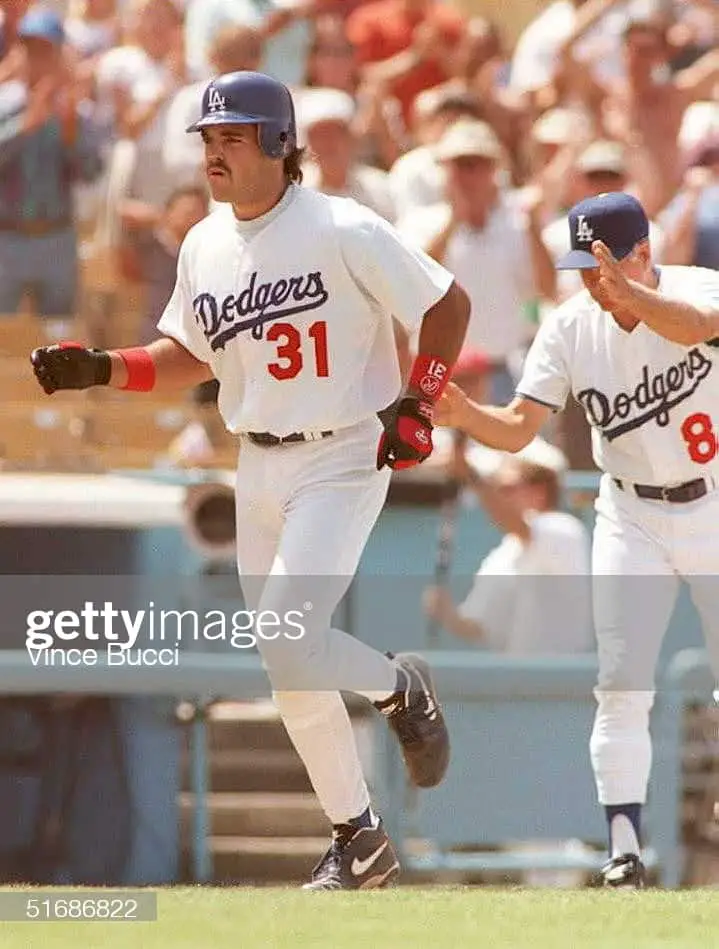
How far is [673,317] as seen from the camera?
6.14 m

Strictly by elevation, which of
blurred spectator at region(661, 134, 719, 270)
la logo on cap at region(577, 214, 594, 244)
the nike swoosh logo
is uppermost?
blurred spectator at region(661, 134, 719, 270)

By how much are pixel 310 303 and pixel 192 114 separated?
5.29 meters

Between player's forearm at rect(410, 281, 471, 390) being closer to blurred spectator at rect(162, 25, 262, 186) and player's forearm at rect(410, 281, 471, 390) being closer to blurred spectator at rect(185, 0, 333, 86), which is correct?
blurred spectator at rect(162, 25, 262, 186)

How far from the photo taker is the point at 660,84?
35.1ft

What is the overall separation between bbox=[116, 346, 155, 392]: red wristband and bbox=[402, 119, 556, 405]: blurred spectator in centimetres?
358

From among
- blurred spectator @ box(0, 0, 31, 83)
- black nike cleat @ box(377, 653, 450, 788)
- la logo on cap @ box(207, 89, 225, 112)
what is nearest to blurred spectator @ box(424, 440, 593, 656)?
black nike cleat @ box(377, 653, 450, 788)

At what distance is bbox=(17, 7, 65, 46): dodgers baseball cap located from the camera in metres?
11.1

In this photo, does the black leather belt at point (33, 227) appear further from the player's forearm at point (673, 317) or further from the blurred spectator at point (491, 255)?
A: the player's forearm at point (673, 317)

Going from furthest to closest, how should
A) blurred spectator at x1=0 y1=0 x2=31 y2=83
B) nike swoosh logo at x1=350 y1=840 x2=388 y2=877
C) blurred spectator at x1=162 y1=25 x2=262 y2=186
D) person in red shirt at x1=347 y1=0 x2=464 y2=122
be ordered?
person in red shirt at x1=347 y1=0 x2=464 y2=122 < blurred spectator at x1=0 y1=0 x2=31 y2=83 < blurred spectator at x1=162 y1=25 x2=262 y2=186 < nike swoosh logo at x1=350 y1=840 x2=388 y2=877

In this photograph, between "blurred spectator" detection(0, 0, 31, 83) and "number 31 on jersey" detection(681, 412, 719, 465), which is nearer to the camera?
"number 31 on jersey" detection(681, 412, 719, 465)

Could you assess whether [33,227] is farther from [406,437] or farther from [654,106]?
[406,437]

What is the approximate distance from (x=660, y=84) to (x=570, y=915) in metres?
6.11

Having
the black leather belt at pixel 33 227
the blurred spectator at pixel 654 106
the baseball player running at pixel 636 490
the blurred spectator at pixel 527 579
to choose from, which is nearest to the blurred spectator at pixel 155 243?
the black leather belt at pixel 33 227

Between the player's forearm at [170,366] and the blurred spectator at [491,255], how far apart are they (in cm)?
346
